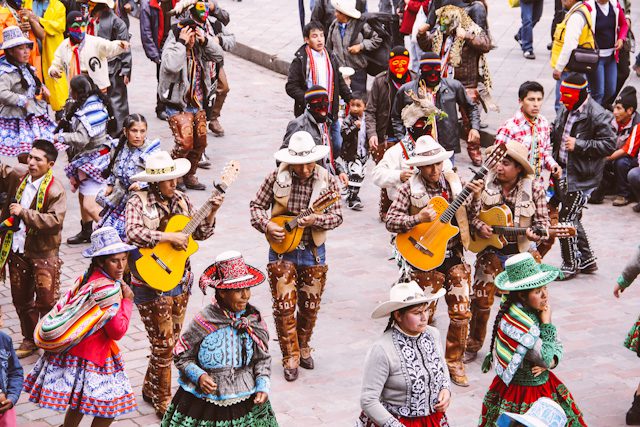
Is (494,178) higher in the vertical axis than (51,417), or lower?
higher

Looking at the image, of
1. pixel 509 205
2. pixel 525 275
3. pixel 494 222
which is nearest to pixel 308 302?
pixel 494 222

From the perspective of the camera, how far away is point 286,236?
9414 mm

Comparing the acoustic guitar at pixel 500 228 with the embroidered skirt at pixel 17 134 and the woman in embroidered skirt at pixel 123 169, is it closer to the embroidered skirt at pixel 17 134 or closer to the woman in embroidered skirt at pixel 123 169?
the woman in embroidered skirt at pixel 123 169

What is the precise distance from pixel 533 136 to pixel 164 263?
409 cm

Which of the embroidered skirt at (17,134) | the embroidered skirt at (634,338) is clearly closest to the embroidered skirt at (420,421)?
the embroidered skirt at (634,338)

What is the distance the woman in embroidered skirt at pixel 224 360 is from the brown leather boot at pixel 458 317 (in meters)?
2.61

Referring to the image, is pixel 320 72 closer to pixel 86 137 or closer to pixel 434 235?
pixel 86 137

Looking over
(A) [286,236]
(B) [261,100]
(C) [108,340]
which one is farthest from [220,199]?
(B) [261,100]

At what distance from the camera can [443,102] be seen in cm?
1238

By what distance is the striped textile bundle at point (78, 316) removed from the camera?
24.9 feet

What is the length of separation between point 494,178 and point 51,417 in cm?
414

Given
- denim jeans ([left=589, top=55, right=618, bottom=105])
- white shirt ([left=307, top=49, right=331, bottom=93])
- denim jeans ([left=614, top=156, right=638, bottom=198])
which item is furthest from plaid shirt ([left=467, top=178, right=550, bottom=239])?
denim jeans ([left=589, top=55, right=618, bottom=105])

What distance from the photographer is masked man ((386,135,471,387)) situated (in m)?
9.30

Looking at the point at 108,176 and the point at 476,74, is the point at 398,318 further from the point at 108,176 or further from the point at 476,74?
the point at 476,74
